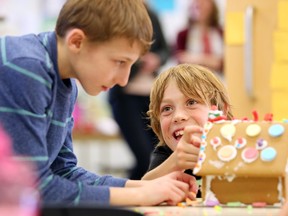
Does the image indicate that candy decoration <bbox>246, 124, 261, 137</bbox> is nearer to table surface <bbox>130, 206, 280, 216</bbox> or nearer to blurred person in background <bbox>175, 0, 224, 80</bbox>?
table surface <bbox>130, 206, 280, 216</bbox>

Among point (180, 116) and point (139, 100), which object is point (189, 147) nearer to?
point (180, 116)

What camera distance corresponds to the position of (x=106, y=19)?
172 cm

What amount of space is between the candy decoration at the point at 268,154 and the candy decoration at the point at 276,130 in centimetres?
4

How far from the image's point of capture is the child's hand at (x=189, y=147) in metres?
1.83

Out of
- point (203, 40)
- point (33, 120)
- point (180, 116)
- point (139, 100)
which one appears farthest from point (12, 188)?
point (203, 40)

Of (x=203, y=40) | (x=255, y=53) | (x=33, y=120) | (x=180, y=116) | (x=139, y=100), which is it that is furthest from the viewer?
(x=203, y=40)

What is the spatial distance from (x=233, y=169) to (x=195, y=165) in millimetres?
120

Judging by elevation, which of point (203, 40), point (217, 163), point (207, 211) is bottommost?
point (207, 211)

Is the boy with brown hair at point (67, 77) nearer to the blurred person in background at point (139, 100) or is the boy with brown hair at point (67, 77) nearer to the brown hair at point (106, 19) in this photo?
the brown hair at point (106, 19)

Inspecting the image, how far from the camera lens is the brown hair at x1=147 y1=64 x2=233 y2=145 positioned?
2182 mm

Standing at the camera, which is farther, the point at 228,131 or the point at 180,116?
the point at 180,116

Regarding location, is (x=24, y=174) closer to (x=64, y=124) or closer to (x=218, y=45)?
(x=64, y=124)

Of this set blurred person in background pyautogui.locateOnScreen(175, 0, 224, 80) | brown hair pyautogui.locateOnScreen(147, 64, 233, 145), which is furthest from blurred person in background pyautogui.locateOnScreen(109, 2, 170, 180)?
brown hair pyautogui.locateOnScreen(147, 64, 233, 145)

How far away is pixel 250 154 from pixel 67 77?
484 mm
